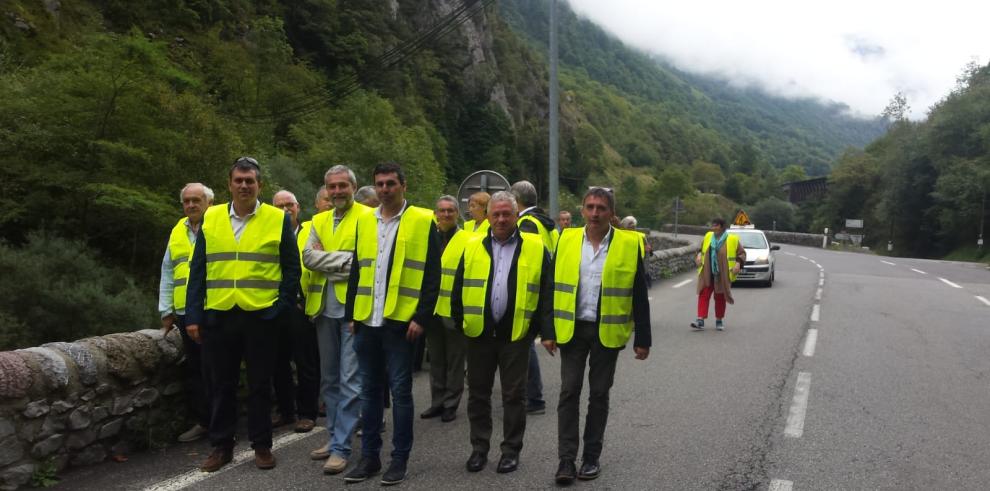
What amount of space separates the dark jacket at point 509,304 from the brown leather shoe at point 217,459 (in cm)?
180

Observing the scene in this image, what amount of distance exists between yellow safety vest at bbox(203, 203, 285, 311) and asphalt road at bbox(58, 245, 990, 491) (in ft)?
3.79

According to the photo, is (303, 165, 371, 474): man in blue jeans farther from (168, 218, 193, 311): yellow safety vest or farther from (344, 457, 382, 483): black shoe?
(168, 218, 193, 311): yellow safety vest

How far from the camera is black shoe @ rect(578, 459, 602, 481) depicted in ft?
15.5

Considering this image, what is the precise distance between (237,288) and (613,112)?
165 metres

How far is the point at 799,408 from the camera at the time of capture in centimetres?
655

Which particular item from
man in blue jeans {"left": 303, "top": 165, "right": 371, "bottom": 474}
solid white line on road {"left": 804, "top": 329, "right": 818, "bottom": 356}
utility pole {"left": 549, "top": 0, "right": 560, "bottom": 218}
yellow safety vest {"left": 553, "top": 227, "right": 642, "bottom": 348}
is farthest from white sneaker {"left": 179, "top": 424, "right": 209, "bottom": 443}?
utility pole {"left": 549, "top": 0, "right": 560, "bottom": 218}

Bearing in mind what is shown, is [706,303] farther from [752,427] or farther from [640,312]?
[640,312]

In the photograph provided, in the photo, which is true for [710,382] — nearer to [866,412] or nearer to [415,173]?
[866,412]

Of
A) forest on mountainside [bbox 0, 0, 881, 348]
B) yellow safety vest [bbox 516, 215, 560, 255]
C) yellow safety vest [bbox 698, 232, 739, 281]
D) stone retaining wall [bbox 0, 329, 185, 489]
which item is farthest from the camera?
yellow safety vest [bbox 698, 232, 739, 281]

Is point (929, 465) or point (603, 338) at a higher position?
point (603, 338)

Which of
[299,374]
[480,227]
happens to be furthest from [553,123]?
[299,374]

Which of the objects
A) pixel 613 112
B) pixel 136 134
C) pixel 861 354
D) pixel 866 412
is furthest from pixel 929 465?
pixel 613 112

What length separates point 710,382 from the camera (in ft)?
25.0

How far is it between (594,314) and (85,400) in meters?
3.44
